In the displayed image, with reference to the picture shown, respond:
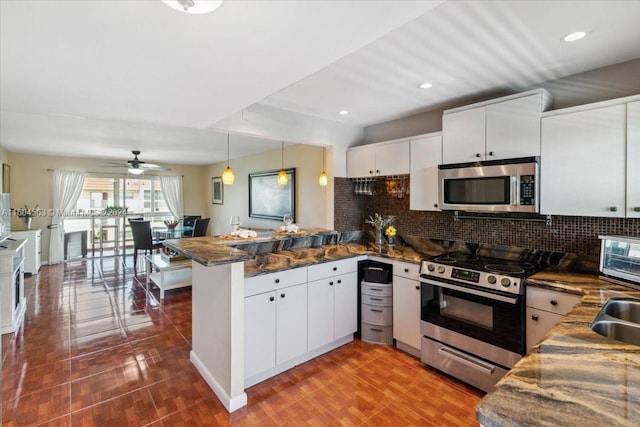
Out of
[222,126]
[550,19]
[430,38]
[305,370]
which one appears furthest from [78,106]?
[550,19]

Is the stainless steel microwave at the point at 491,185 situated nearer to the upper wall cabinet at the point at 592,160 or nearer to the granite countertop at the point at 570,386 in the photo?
the upper wall cabinet at the point at 592,160

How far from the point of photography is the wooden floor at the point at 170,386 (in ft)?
6.58

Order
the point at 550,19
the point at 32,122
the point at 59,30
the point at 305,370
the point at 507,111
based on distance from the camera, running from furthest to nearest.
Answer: the point at 32,122 < the point at 305,370 < the point at 507,111 < the point at 550,19 < the point at 59,30

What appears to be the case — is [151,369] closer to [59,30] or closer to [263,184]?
[59,30]

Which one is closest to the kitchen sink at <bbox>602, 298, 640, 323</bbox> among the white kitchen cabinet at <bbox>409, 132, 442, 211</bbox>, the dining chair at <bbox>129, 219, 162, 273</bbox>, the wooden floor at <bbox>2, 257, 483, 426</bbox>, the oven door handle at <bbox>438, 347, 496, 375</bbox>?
the oven door handle at <bbox>438, 347, 496, 375</bbox>

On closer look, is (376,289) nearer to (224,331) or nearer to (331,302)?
(331,302)

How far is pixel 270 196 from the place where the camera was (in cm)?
573

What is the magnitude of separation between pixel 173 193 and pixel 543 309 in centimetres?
841

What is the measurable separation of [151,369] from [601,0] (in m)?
3.88

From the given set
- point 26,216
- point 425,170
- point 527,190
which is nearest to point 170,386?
point 425,170

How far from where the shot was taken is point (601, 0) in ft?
4.83

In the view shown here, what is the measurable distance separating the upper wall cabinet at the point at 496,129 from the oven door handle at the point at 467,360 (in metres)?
1.63

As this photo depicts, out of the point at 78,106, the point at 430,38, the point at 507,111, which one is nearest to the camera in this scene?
the point at 430,38

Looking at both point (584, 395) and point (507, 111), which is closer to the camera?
point (584, 395)
